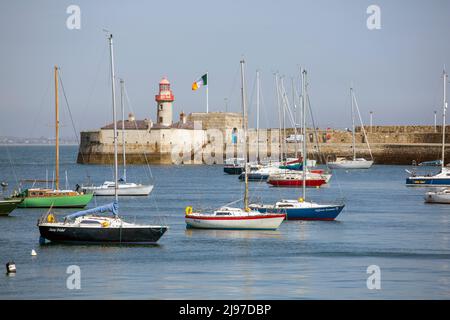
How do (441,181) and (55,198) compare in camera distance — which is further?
(441,181)

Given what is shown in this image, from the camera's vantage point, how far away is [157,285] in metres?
23.7

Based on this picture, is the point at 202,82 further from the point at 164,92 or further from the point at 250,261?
the point at 250,261

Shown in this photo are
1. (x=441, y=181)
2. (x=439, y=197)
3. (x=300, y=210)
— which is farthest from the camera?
(x=441, y=181)

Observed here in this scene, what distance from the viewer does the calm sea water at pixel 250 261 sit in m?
23.0

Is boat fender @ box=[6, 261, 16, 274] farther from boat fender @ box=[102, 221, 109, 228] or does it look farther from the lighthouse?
the lighthouse

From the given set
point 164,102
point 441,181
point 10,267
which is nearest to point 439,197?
point 441,181

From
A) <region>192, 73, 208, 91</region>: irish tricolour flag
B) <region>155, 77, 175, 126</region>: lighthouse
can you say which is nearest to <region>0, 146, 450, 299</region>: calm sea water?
<region>192, 73, 208, 91</region>: irish tricolour flag

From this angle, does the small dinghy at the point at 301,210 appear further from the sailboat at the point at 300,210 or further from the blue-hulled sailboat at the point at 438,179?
the blue-hulled sailboat at the point at 438,179

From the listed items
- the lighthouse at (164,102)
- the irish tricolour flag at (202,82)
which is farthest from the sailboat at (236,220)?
the lighthouse at (164,102)

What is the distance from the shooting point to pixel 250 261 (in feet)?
90.7

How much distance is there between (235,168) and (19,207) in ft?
135
